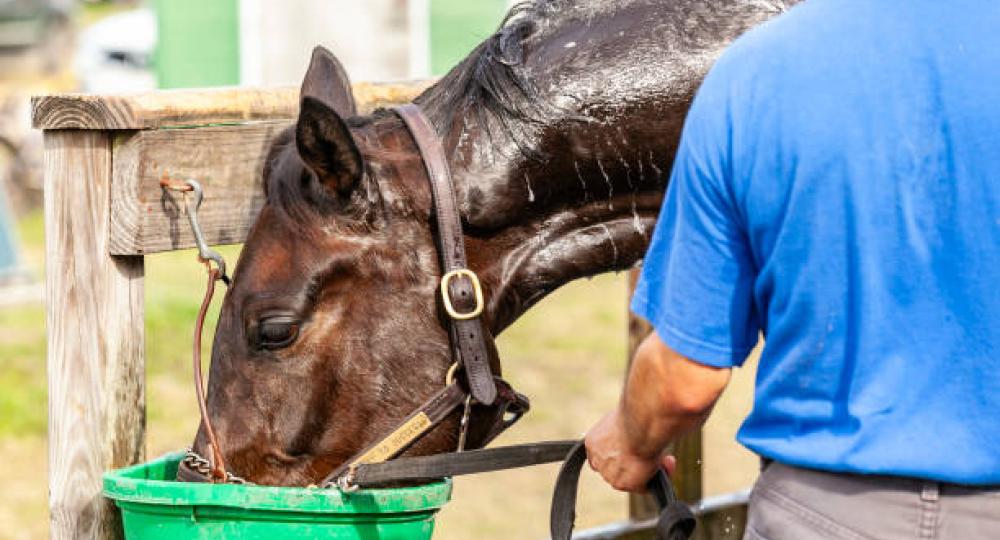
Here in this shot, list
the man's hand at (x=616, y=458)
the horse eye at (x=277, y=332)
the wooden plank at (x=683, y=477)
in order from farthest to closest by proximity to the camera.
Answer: the wooden plank at (x=683, y=477) < the horse eye at (x=277, y=332) < the man's hand at (x=616, y=458)

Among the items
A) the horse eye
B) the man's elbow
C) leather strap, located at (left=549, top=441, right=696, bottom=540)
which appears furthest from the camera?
the horse eye

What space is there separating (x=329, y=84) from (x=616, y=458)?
123 cm

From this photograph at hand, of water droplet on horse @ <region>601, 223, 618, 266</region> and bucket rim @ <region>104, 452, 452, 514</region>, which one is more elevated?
water droplet on horse @ <region>601, 223, 618, 266</region>

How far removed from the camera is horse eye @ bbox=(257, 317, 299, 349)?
274 centimetres

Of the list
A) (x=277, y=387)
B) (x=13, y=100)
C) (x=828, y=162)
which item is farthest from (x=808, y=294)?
(x=13, y=100)

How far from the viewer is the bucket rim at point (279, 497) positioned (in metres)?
2.58

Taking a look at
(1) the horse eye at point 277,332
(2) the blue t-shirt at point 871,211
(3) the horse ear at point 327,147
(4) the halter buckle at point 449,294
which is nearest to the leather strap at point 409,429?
(4) the halter buckle at point 449,294

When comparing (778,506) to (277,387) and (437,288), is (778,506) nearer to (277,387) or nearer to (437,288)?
(437,288)

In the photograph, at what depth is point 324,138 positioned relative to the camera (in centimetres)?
266

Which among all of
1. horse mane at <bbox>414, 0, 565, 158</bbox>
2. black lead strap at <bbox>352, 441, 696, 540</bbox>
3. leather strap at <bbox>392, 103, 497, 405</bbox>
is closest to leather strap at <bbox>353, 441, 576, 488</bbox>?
black lead strap at <bbox>352, 441, 696, 540</bbox>

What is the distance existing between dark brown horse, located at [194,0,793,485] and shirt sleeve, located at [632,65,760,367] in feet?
2.56

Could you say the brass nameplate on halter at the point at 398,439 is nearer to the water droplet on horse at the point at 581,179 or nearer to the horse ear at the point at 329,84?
the water droplet on horse at the point at 581,179

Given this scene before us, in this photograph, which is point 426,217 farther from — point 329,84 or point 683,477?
point 683,477

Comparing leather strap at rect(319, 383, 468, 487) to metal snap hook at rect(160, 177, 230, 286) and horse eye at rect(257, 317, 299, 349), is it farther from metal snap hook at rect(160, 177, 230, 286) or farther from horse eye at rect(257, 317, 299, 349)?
metal snap hook at rect(160, 177, 230, 286)
